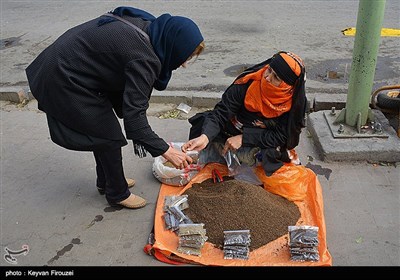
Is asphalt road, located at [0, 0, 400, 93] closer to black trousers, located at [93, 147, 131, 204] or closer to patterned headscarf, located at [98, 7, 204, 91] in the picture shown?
black trousers, located at [93, 147, 131, 204]

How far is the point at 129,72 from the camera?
2.23 m

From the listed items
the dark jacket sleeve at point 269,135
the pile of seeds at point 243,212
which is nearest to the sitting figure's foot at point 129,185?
the pile of seeds at point 243,212

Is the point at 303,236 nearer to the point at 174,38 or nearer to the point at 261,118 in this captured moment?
the point at 261,118

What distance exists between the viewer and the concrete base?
347cm

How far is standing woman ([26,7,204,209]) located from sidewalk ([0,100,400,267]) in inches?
24.5

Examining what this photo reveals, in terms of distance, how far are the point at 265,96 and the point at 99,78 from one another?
120 centimetres

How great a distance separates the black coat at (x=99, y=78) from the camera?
2.23 metres

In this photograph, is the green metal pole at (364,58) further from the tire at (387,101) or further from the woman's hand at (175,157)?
the woman's hand at (175,157)

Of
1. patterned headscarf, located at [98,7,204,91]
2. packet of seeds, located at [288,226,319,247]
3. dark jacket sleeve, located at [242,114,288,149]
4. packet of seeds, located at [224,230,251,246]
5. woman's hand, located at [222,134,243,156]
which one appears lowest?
packet of seeds, located at [224,230,251,246]

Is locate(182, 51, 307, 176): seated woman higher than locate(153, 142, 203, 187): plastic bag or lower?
higher

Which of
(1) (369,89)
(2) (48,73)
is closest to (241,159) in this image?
(1) (369,89)

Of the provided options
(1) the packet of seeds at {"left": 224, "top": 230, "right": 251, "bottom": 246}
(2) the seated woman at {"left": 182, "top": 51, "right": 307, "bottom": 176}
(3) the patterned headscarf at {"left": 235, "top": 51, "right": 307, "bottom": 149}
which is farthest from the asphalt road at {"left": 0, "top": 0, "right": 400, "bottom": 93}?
(1) the packet of seeds at {"left": 224, "top": 230, "right": 251, "bottom": 246}

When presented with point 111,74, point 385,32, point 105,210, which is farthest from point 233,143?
point 385,32

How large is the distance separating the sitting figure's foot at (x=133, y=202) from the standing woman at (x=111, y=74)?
1.64 ft
